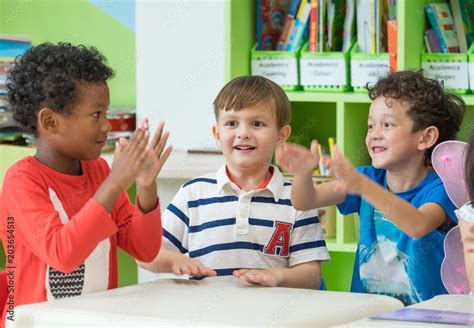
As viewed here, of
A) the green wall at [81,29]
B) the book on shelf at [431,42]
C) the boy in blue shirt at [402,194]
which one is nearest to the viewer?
the boy in blue shirt at [402,194]

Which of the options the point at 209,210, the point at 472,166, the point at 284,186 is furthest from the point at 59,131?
the point at 472,166

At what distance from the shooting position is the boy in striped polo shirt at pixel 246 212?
2.01m

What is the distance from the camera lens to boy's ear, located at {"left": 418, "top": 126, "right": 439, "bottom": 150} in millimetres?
2121

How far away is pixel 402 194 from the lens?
2080 mm

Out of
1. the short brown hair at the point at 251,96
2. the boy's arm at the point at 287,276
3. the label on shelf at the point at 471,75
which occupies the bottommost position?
the boy's arm at the point at 287,276

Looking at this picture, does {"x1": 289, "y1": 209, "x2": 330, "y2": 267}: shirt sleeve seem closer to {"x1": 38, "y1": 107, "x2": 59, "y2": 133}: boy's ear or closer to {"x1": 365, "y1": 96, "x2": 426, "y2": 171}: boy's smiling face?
{"x1": 365, "y1": 96, "x2": 426, "y2": 171}: boy's smiling face

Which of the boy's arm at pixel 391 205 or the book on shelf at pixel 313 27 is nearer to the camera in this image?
the boy's arm at pixel 391 205

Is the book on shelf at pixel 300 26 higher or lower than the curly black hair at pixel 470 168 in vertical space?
higher

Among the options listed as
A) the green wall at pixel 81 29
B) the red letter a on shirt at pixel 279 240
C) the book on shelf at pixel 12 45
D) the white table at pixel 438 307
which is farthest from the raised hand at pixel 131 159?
the green wall at pixel 81 29

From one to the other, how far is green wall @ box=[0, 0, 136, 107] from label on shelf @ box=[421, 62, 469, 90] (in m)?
1.44

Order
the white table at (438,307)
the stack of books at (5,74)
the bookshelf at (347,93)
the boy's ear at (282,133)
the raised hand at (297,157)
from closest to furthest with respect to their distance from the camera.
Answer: the white table at (438,307) → the raised hand at (297,157) → the boy's ear at (282,133) → the bookshelf at (347,93) → the stack of books at (5,74)

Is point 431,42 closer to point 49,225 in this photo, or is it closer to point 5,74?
point 5,74

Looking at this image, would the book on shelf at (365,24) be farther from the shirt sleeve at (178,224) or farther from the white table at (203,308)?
the white table at (203,308)

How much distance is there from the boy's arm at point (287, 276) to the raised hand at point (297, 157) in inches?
8.5
